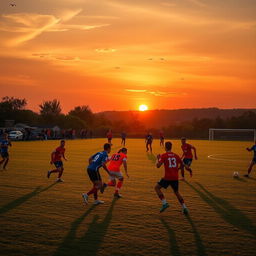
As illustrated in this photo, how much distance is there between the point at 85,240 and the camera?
6.89 m

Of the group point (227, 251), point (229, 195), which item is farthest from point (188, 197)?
point (227, 251)

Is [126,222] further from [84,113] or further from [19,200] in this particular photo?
[84,113]

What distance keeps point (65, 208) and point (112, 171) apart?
2294 mm

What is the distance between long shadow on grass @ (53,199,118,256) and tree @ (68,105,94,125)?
116758 mm

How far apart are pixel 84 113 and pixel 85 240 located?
390 feet

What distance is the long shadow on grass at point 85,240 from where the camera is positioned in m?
6.25

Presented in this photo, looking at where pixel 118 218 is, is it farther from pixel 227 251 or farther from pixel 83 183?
pixel 83 183

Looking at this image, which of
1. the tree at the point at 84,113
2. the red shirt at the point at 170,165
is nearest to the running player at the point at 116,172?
the red shirt at the point at 170,165

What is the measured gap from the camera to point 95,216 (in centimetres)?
881

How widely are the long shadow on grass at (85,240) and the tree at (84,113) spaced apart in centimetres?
11676

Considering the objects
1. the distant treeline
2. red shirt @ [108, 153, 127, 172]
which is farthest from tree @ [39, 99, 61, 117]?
red shirt @ [108, 153, 127, 172]

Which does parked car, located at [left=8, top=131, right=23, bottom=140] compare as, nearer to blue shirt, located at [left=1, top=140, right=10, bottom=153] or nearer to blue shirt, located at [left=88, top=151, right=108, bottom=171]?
blue shirt, located at [left=1, top=140, right=10, bottom=153]

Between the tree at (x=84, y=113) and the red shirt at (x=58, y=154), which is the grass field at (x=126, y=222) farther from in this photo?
the tree at (x=84, y=113)

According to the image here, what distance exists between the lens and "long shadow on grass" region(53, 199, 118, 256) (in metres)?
6.25
